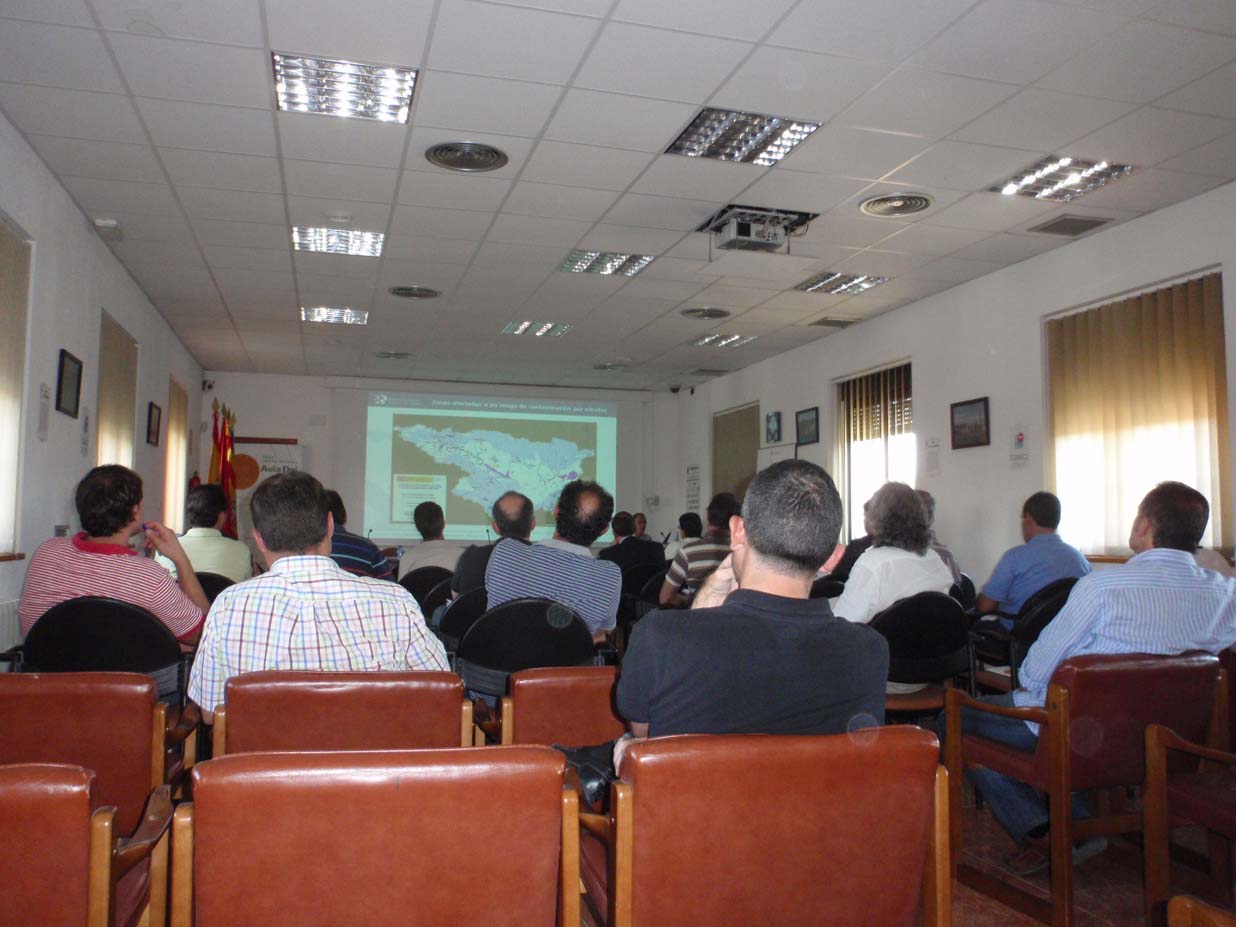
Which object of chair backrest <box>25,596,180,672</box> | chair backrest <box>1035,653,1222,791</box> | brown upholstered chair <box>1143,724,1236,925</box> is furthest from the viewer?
chair backrest <box>25,596,180,672</box>

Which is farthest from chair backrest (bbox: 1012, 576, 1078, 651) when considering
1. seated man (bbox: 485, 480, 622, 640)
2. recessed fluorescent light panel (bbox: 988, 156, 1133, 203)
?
recessed fluorescent light panel (bbox: 988, 156, 1133, 203)

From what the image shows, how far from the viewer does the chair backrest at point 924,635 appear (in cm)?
345

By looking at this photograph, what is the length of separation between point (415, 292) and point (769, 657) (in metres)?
6.43

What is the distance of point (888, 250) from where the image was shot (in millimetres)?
6266

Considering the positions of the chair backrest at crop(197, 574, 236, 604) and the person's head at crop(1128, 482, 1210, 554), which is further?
the chair backrest at crop(197, 574, 236, 604)

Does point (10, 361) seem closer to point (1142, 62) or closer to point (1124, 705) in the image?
point (1124, 705)

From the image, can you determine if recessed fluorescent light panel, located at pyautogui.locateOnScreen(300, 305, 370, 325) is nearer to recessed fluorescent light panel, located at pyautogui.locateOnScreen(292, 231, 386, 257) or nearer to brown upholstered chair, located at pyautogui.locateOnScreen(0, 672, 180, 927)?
recessed fluorescent light panel, located at pyautogui.locateOnScreen(292, 231, 386, 257)

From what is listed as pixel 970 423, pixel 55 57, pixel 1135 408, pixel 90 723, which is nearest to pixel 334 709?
pixel 90 723

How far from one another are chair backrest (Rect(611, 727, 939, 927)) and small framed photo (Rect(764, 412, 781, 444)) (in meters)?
8.47

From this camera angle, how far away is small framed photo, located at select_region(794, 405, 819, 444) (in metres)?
9.09

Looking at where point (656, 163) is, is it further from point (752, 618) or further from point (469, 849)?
point (469, 849)

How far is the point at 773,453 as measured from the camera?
9766 mm

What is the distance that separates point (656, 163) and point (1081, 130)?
2.02 m

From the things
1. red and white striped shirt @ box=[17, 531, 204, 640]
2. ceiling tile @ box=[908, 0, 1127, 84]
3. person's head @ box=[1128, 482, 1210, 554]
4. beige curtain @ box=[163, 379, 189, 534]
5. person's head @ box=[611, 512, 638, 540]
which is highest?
ceiling tile @ box=[908, 0, 1127, 84]
